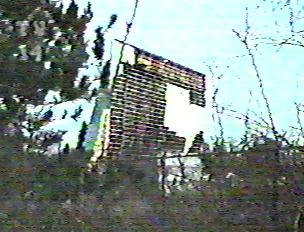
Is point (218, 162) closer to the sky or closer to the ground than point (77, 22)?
closer to the ground

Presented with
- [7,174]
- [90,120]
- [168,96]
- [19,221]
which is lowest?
[19,221]

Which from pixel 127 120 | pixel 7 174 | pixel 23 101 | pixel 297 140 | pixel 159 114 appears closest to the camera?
pixel 297 140

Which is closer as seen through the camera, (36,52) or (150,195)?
(150,195)

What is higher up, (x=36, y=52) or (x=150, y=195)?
(x=36, y=52)

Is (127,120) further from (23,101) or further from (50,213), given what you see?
(50,213)

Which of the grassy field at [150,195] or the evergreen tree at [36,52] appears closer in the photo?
the grassy field at [150,195]

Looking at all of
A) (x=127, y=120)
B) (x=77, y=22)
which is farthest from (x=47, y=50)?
(x=127, y=120)

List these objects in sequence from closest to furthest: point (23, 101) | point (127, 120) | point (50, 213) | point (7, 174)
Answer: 1. point (50, 213)
2. point (7, 174)
3. point (23, 101)
4. point (127, 120)

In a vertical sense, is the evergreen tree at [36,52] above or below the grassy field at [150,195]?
above

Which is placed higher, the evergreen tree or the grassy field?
the evergreen tree

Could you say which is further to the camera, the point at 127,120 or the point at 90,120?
the point at 127,120

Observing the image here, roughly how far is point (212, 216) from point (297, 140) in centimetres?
85

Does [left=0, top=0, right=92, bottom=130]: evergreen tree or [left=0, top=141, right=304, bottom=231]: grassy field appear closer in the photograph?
[left=0, top=141, right=304, bottom=231]: grassy field

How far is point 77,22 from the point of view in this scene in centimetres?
750
